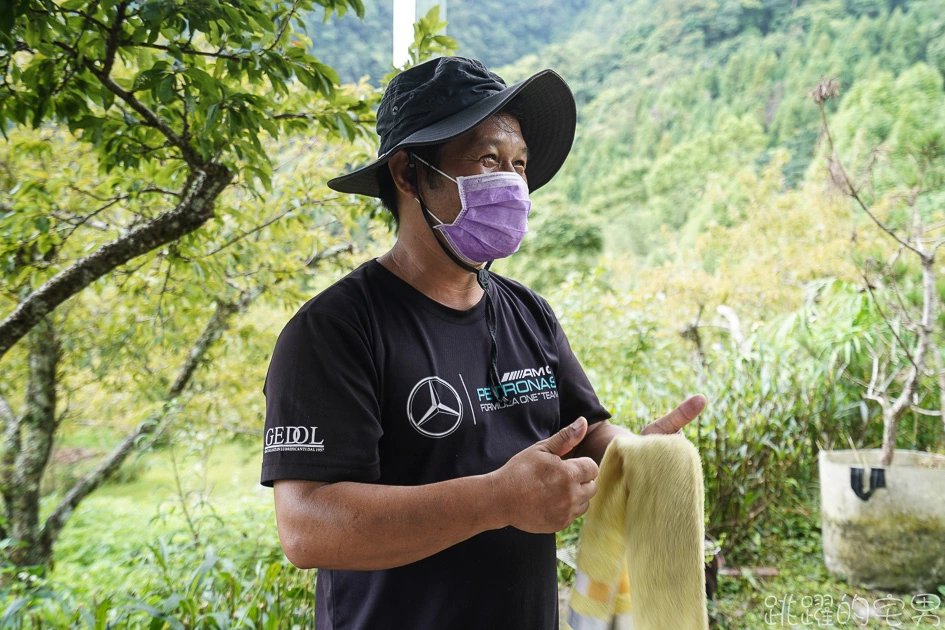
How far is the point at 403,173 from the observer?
1.26 m

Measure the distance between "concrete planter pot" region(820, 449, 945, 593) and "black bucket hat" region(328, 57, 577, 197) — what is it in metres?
2.55

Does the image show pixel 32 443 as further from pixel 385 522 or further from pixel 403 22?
pixel 385 522

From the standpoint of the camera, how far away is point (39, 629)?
1.84m

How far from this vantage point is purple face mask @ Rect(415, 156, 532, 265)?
48.1 inches

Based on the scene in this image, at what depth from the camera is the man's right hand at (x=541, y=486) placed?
0.86 m

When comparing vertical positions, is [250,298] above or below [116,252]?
above

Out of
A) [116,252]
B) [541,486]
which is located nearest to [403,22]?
[116,252]

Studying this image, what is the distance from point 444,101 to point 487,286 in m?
0.37

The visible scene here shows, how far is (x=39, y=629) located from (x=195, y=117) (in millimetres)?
1578

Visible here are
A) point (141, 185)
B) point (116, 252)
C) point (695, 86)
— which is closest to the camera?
point (116, 252)

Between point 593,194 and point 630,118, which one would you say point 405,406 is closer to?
point 593,194

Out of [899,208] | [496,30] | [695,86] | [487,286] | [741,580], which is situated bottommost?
[741,580]

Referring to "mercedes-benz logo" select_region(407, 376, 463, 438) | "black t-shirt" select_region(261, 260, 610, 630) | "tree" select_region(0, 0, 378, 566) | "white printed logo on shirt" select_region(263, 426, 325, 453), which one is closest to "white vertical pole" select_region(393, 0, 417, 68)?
"tree" select_region(0, 0, 378, 566)

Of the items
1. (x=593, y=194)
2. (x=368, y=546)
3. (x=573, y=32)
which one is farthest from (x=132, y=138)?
(x=573, y=32)
